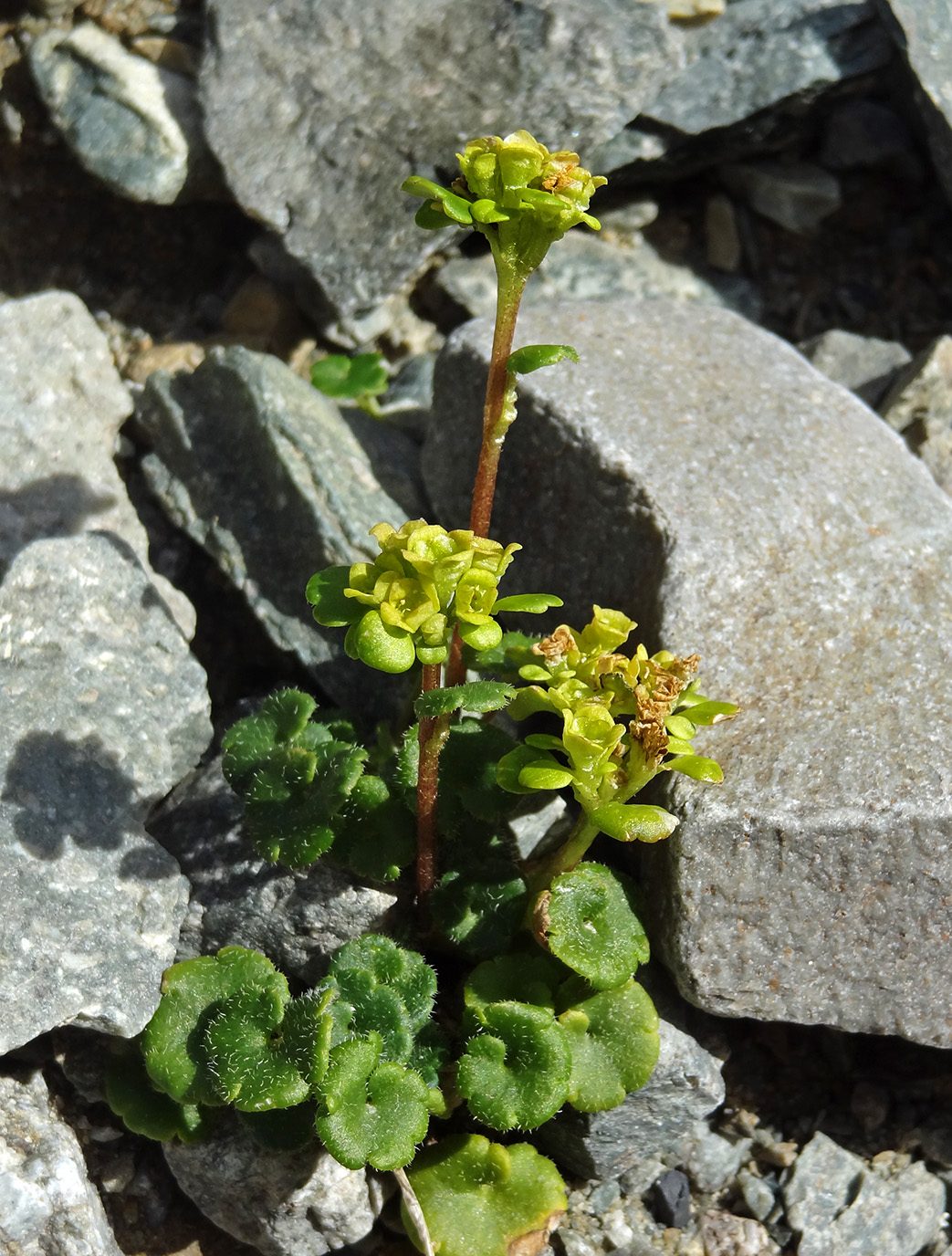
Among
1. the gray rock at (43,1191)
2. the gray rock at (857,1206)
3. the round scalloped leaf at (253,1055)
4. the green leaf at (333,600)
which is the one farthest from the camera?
the gray rock at (857,1206)

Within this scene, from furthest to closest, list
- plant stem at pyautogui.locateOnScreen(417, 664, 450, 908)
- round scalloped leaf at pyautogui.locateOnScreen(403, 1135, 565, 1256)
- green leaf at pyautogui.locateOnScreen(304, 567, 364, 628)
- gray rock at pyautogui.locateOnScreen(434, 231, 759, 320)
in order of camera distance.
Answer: gray rock at pyautogui.locateOnScreen(434, 231, 759, 320) → round scalloped leaf at pyautogui.locateOnScreen(403, 1135, 565, 1256) → plant stem at pyautogui.locateOnScreen(417, 664, 450, 908) → green leaf at pyautogui.locateOnScreen(304, 567, 364, 628)

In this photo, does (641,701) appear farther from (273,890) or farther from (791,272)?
(791,272)

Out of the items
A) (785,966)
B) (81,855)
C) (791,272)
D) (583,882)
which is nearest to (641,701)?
(583,882)

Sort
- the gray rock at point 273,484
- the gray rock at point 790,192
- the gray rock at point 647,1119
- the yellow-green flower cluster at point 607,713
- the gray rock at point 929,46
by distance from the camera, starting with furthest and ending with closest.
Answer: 1. the gray rock at point 790,192
2. the gray rock at point 929,46
3. the gray rock at point 273,484
4. the gray rock at point 647,1119
5. the yellow-green flower cluster at point 607,713

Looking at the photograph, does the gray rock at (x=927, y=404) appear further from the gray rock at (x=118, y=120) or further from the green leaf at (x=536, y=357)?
the gray rock at (x=118, y=120)

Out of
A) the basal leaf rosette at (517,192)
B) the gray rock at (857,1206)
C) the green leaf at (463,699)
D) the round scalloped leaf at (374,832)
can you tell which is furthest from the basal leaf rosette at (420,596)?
the gray rock at (857,1206)

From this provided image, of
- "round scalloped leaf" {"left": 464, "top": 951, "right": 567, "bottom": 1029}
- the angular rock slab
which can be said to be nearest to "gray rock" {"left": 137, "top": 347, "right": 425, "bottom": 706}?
the angular rock slab

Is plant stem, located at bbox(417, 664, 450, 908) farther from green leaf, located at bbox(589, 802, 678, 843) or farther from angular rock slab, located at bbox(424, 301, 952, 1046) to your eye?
angular rock slab, located at bbox(424, 301, 952, 1046)
